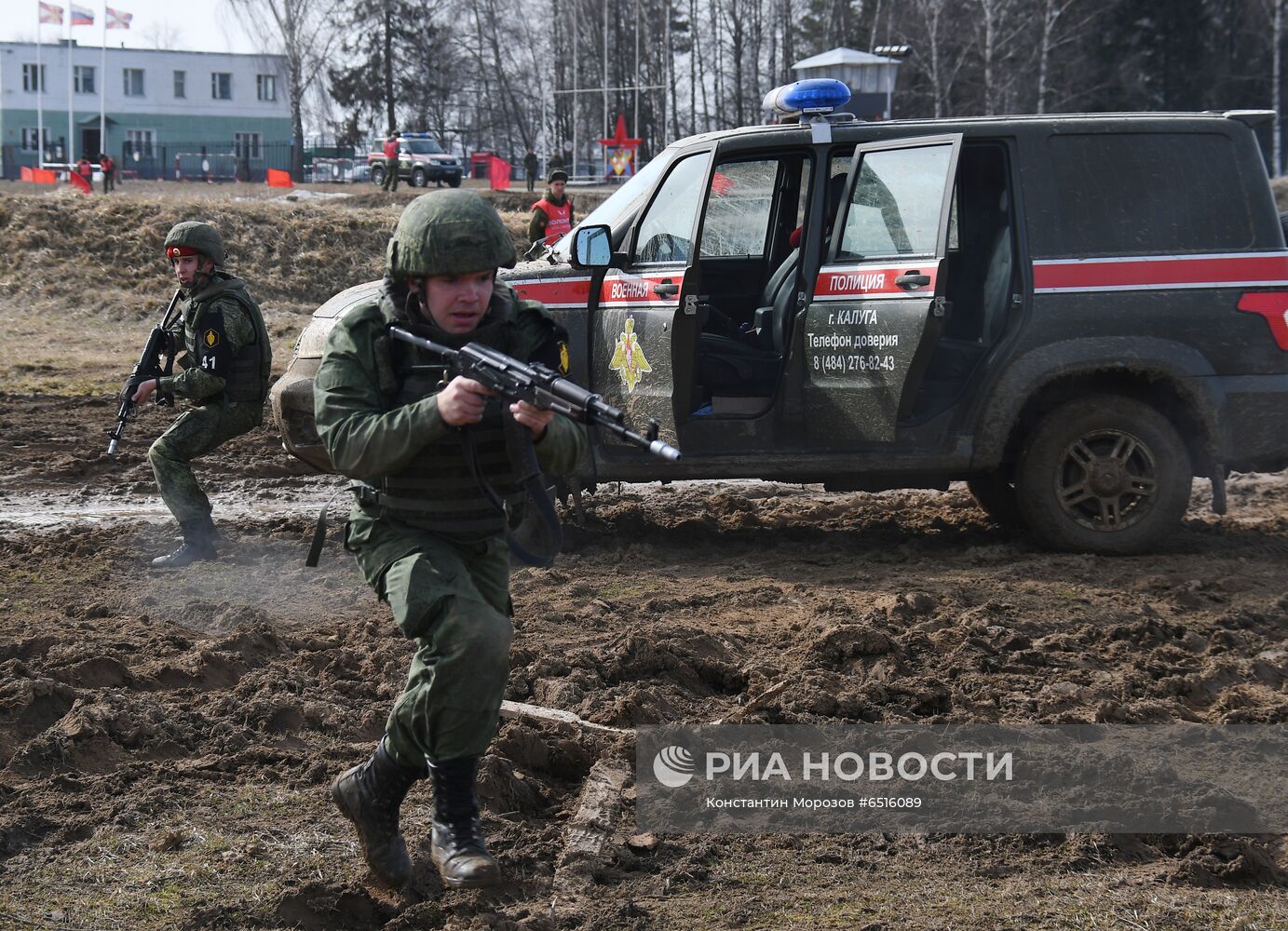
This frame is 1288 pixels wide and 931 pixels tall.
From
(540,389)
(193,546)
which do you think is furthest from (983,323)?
(540,389)

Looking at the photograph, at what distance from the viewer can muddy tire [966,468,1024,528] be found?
7.88m

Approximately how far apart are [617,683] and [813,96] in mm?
3764

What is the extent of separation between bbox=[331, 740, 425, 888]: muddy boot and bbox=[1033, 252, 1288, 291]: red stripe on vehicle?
464 centimetres

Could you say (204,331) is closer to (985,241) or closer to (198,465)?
(198,465)

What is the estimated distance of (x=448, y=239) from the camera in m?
3.46

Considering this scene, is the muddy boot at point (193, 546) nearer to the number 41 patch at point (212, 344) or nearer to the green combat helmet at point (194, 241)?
the number 41 patch at point (212, 344)

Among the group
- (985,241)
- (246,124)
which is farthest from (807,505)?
(246,124)

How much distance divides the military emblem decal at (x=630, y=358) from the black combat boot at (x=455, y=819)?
12.6 ft

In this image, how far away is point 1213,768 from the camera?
15.0ft

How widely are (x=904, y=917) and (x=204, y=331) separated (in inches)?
209

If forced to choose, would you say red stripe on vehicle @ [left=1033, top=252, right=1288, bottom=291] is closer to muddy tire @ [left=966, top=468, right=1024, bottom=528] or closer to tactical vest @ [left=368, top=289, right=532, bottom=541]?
muddy tire @ [left=966, top=468, right=1024, bottom=528]

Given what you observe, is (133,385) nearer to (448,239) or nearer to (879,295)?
(879,295)

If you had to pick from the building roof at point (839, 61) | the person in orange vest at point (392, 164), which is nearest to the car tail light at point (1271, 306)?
the building roof at point (839, 61)

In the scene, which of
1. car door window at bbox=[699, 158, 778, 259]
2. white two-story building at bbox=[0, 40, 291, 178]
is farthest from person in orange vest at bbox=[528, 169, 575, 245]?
white two-story building at bbox=[0, 40, 291, 178]
